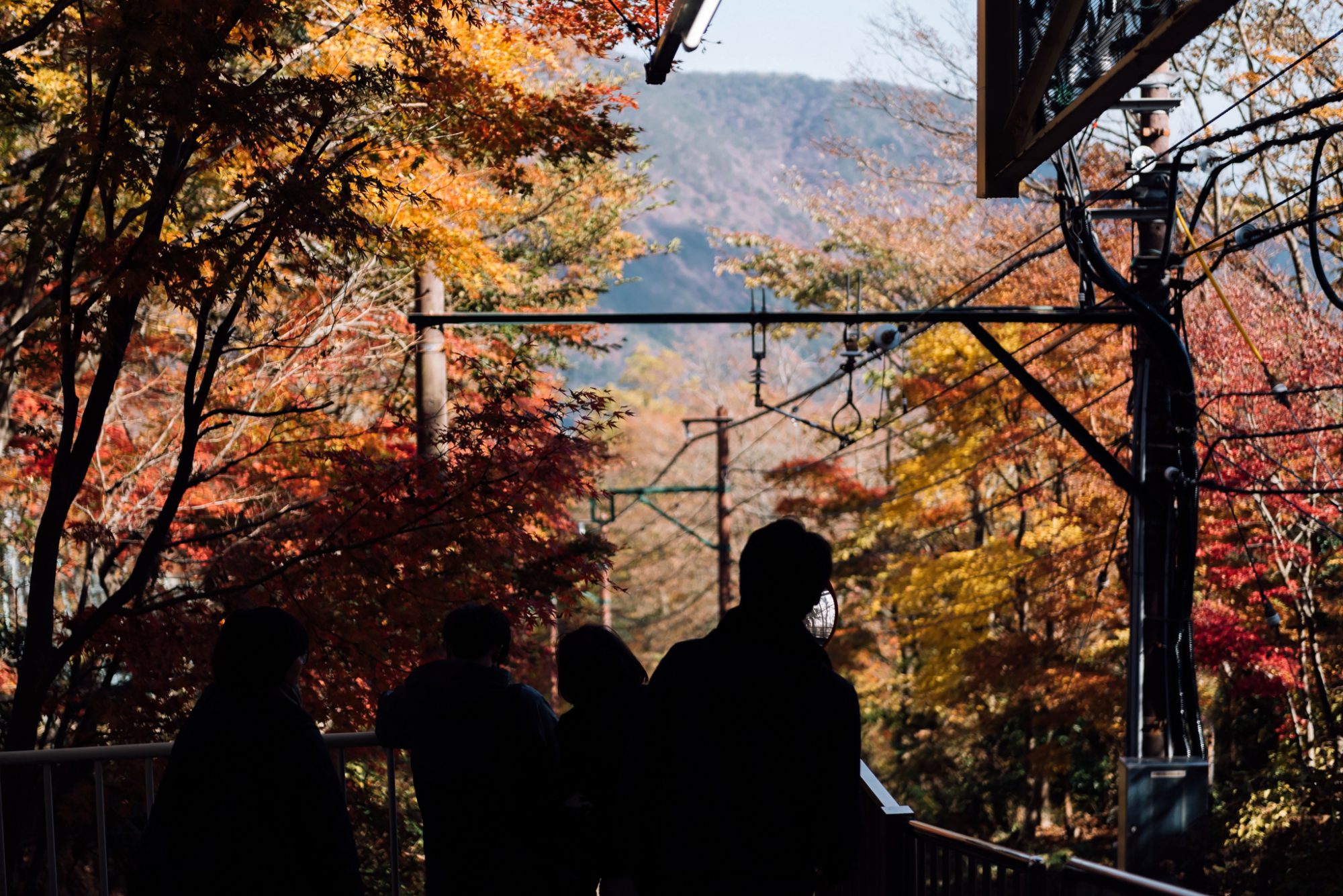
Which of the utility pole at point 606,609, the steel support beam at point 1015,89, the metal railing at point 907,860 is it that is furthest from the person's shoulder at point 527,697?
the utility pole at point 606,609

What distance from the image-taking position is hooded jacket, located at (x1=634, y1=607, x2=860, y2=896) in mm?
2332

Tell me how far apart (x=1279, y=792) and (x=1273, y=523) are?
2816 millimetres

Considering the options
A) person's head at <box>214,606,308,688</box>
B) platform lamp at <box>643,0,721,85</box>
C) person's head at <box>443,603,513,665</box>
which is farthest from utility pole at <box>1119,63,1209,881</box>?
person's head at <box>214,606,308,688</box>

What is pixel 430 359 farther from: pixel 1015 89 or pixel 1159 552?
pixel 1015 89

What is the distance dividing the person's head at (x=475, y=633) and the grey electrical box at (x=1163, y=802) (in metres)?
6.18

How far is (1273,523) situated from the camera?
41.1ft

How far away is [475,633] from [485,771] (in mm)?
359

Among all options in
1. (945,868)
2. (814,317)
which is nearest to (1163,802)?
(814,317)

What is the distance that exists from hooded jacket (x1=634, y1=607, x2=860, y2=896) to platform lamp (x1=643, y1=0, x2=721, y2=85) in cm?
158

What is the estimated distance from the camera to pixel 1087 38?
3.19 m

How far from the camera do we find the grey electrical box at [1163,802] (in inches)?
310

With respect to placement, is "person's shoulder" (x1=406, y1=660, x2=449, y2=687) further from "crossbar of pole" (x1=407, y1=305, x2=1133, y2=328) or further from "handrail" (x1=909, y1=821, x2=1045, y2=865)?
"crossbar of pole" (x1=407, y1=305, x2=1133, y2=328)

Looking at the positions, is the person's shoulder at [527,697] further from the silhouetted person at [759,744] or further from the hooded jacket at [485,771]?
the silhouetted person at [759,744]

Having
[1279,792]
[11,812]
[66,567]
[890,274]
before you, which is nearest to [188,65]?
[11,812]
